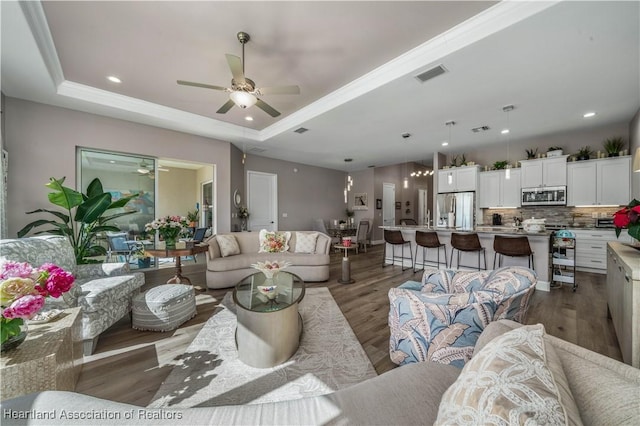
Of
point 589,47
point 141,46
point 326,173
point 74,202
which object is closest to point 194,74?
point 141,46

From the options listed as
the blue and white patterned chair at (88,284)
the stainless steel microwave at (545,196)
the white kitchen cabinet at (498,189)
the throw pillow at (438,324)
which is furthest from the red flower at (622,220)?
the white kitchen cabinet at (498,189)

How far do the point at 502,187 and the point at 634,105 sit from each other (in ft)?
7.96

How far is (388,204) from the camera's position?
9172 mm

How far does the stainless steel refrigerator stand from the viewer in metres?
6.21

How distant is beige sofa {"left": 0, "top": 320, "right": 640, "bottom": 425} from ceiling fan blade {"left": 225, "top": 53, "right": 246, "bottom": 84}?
2.43 m

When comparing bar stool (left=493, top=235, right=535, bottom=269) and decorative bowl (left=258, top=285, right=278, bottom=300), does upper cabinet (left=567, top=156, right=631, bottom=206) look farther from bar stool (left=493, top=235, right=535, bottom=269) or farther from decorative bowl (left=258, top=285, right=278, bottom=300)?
decorative bowl (left=258, top=285, right=278, bottom=300)

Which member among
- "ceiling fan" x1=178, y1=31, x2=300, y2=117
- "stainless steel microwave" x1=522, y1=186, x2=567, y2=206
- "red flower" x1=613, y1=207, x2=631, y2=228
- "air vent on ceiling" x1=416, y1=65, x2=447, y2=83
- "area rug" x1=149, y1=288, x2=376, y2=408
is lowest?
"area rug" x1=149, y1=288, x2=376, y2=408

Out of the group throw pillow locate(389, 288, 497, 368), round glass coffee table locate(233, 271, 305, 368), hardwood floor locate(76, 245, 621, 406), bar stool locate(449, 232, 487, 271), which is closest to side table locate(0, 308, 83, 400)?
hardwood floor locate(76, 245, 621, 406)

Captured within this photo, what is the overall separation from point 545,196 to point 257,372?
22.4 ft

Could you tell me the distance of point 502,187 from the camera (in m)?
5.88

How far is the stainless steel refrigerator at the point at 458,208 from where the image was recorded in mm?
6215

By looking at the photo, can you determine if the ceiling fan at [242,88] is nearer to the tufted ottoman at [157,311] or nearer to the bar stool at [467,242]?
the tufted ottoman at [157,311]

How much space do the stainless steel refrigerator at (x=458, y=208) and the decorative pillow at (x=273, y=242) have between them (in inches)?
168

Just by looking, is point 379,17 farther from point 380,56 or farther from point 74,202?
point 74,202
